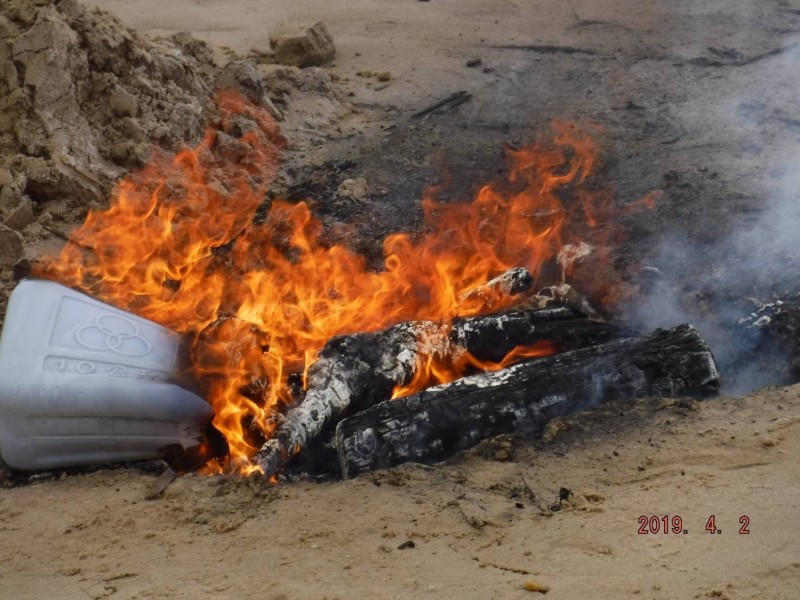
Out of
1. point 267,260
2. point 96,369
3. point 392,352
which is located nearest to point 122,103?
point 267,260

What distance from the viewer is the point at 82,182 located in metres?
6.00

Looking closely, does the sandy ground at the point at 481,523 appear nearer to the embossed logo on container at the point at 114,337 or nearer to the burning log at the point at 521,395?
the burning log at the point at 521,395

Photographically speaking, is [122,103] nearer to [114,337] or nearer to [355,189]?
[355,189]

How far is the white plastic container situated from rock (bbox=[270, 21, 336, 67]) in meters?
4.93

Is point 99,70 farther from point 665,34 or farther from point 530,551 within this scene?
point 665,34

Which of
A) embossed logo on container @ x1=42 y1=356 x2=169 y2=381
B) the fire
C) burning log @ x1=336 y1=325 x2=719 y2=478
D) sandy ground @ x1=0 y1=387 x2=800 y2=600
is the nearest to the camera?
sandy ground @ x1=0 y1=387 x2=800 y2=600

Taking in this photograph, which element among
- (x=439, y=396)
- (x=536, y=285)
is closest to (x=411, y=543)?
(x=439, y=396)

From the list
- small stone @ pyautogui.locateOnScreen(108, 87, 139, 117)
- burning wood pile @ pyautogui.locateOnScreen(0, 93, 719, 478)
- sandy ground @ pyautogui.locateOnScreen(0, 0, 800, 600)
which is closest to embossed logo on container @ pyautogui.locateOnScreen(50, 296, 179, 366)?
burning wood pile @ pyautogui.locateOnScreen(0, 93, 719, 478)

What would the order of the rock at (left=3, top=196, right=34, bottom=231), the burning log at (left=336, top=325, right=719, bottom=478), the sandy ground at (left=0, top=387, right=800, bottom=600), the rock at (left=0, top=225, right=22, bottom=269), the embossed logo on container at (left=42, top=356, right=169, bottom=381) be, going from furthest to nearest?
the rock at (left=3, top=196, right=34, bottom=231) → the rock at (left=0, top=225, right=22, bottom=269) → the embossed logo on container at (left=42, top=356, right=169, bottom=381) → the burning log at (left=336, top=325, right=719, bottom=478) → the sandy ground at (left=0, top=387, right=800, bottom=600)

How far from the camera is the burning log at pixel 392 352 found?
4316 mm

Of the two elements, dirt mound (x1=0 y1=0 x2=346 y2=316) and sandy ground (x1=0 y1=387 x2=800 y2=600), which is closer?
sandy ground (x1=0 y1=387 x2=800 y2=600)

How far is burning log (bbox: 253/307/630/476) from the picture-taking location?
4.32m

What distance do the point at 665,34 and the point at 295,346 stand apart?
638 cm
